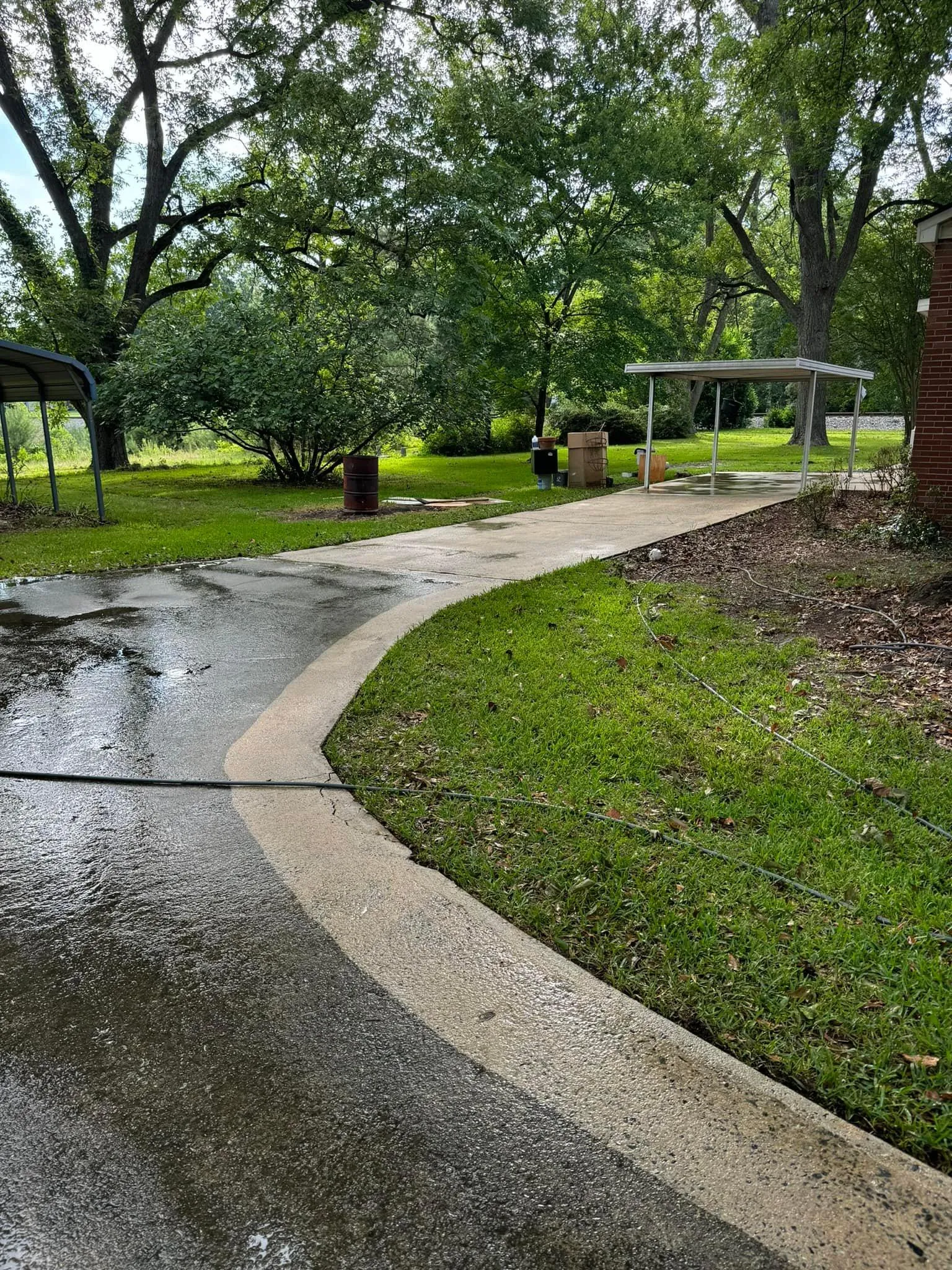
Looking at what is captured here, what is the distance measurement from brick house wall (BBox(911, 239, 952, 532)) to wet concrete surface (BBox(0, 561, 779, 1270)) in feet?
27.7

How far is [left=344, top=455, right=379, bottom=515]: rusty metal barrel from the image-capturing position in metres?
12.5

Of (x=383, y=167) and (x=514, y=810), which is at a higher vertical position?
(x=383, y=167)

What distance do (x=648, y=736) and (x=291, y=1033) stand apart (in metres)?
2.30

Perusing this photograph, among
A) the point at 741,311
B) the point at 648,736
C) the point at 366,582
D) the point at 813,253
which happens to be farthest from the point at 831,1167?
the point at 741,311

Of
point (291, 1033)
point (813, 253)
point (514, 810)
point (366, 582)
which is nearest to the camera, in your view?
point (291, 1033)

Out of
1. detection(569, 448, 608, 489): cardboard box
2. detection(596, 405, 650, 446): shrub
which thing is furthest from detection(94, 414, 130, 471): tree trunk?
detection(596, 405, 650, 446): shrub

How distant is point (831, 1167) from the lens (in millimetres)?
1699

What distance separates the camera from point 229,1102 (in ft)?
6.13

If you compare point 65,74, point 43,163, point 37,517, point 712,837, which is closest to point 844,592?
point 712,837

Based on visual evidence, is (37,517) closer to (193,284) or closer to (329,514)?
(329,514)

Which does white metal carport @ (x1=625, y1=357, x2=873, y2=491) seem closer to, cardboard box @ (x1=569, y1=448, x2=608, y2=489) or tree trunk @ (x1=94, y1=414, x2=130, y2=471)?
cardboard box @ (x1=569, y1=448, x2=608, y2=489)

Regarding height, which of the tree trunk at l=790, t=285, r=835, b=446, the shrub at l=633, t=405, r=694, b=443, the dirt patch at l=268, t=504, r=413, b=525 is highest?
the tree trunk at l=790, t=285, r=835, b=446

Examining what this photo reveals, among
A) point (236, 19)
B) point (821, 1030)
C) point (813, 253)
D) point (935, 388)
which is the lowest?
point (821, 1030)

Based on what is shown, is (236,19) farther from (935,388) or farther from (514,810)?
(514,810)
